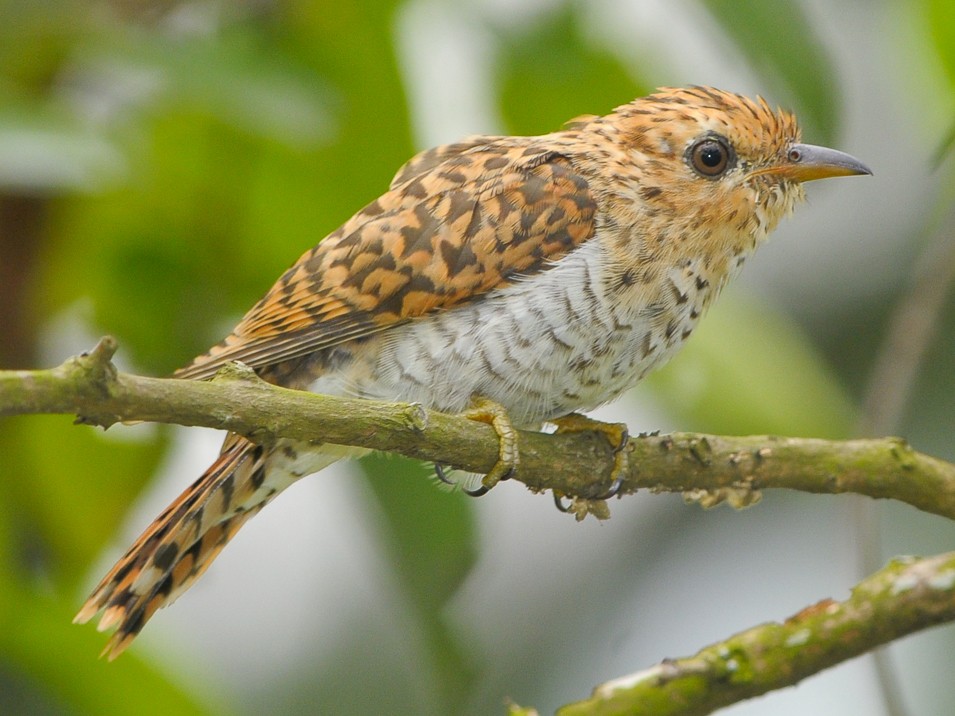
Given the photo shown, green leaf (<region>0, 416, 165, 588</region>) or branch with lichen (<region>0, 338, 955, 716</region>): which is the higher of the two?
green leaf (<region>0, 416, 165, 588</region>)

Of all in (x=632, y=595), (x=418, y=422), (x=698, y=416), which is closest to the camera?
(x=418, y=422)

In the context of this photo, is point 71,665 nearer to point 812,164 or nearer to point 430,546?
point 430,546

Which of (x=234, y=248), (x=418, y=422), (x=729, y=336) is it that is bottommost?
(x=418, y=422)

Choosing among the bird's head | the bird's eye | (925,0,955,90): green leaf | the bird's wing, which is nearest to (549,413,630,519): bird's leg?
the bird's wing

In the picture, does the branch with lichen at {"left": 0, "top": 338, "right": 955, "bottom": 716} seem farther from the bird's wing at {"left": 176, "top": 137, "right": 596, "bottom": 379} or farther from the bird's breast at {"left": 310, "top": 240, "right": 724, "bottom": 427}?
the bird's wing at {"left": 176, "top": 137, "right": 596, "bottom": 379}

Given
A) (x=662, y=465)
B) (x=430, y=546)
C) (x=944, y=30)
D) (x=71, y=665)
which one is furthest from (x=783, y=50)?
(x=71, y=665)

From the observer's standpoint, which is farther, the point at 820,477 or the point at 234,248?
the point at 234,248

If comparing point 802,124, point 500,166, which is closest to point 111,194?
point 500,166

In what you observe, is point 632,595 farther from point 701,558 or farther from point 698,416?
point 698,416
